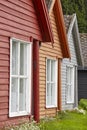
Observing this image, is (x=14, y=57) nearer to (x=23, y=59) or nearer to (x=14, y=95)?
(x=23, y=59)

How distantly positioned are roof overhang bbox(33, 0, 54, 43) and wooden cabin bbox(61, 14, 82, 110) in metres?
8.39

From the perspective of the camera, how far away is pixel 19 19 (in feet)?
53.1

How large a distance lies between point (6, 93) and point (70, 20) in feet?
48.1

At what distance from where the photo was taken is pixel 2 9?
14828 millimetres

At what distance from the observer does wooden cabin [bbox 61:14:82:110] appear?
27.1m

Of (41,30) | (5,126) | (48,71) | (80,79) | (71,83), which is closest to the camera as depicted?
(5,126)

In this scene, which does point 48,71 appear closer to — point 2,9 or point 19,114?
point 19,114

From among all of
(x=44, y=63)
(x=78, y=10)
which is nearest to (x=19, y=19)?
(x=44, y=63)

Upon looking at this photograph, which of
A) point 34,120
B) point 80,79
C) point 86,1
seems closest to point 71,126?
point 34,120

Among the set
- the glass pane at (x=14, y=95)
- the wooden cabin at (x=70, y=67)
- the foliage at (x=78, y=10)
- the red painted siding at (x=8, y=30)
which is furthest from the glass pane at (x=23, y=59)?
the foliage at (x=78, y=10)

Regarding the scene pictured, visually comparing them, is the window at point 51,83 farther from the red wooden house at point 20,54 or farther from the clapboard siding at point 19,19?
the clapboard siding at point 19,19

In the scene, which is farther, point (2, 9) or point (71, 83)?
point (71, 83)

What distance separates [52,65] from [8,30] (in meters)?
7.90

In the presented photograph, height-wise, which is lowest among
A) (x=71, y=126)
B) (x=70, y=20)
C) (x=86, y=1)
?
(x=71, y=126)
